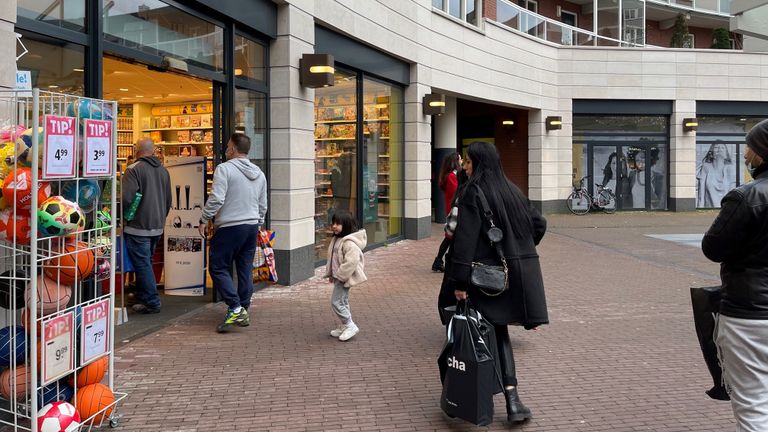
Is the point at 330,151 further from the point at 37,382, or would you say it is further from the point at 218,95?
the point at 37,382

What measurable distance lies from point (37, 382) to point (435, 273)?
7.19 m

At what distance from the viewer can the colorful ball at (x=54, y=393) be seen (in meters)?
4.02

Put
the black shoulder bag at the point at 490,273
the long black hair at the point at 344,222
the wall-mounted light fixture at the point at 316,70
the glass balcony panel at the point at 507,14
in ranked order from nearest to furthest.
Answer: the black shoulder bag at the point at 490,273 → the long black hair at the point at 344,222 → the wall-mounted light fixture at the point at 316,70 → the glass balcony panel at the point at 507,14

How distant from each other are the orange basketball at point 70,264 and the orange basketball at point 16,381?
0.53m

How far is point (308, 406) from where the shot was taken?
188 inches

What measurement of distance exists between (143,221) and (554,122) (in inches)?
666

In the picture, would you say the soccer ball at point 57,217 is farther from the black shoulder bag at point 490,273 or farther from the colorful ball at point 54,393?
the black shoulder bag at point 490,273

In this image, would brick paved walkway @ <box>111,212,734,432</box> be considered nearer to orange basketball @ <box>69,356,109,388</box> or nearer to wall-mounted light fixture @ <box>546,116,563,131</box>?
orange basketball @ <box>69,356,109,388</box>

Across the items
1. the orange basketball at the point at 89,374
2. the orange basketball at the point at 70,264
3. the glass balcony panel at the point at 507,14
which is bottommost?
the orange basketball at the point at 89,374

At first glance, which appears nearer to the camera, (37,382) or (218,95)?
(37,382)

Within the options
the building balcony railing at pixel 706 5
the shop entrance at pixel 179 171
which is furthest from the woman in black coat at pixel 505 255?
the building balcony railing at pixel 706 5

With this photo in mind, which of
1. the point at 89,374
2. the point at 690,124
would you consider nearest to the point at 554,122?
the point at 690,124

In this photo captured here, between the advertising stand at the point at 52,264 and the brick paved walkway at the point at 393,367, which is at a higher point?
the advertising stand at the point at 52,264

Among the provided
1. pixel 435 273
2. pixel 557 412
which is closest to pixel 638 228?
pixel 435 273
